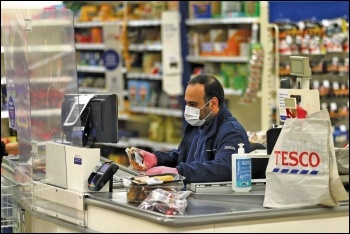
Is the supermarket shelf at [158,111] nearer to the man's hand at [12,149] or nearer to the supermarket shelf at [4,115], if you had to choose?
the supermarket shelf at [4,115]

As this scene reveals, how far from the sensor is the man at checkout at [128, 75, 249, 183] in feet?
17.1

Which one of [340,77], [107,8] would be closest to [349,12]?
[340,77]

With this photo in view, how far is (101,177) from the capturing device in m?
4.85

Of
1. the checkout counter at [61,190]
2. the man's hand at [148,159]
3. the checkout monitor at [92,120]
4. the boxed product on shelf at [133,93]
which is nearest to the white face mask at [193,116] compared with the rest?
the man's hand at [148,159]

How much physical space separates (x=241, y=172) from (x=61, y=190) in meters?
1.01

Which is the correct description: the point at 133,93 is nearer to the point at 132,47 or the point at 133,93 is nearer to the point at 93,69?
the point at 132,47

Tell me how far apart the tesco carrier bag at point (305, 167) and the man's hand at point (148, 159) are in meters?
1.23

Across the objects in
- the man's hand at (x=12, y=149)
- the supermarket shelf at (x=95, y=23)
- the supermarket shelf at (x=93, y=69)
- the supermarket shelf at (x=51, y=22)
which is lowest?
the man's hand at (x=12, y=149)

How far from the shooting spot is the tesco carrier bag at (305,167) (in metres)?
4.43

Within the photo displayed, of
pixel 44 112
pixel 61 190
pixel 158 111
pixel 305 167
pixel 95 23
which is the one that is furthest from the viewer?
pixel 95 23

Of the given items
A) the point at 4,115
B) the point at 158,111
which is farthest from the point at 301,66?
the point at 158,111

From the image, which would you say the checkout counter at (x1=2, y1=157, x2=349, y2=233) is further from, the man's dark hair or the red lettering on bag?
the man's dark hair

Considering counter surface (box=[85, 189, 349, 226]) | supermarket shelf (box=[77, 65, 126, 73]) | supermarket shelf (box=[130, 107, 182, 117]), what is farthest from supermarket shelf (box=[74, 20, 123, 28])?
counter surface (box=[85, 189, 349, 226])

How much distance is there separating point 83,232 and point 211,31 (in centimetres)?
610
